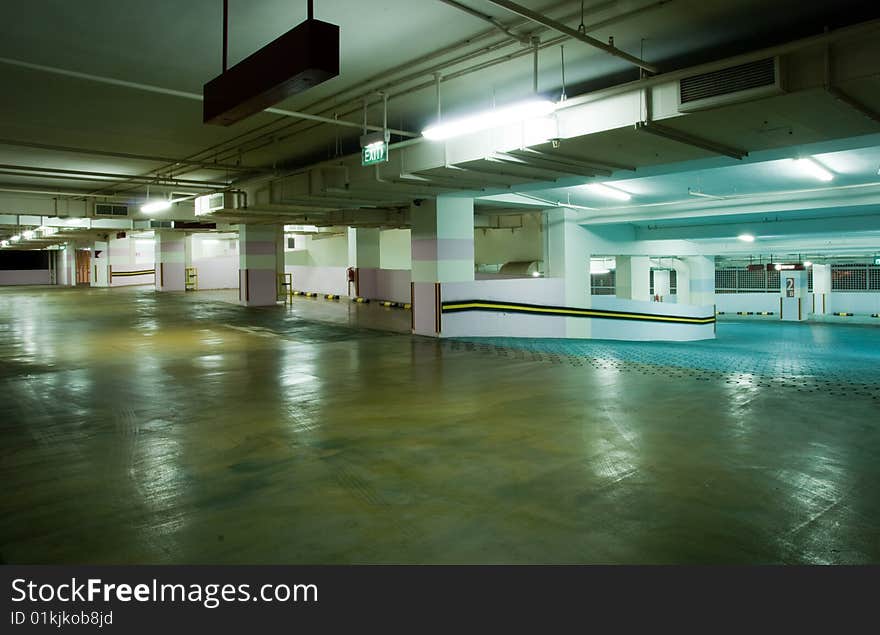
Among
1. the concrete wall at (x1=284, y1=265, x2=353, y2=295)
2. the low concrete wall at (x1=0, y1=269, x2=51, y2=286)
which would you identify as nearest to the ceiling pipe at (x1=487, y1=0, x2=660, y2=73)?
the concrete wall at (x1=284, y1=265, x2=353, y2=295)

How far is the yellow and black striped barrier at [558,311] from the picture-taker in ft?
48.4

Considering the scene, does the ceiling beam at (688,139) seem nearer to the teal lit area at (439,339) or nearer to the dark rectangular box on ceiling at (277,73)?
the teal lit area at (439,339)

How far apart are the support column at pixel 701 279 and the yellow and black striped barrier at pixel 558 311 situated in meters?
4.77

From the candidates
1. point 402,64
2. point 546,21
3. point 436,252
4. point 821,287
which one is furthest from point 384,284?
point 821,287

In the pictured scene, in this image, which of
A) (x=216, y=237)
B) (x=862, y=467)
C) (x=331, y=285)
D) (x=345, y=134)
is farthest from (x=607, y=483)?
(x=216, y=237)

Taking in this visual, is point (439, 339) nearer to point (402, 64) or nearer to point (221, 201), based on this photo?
point (402, 64)

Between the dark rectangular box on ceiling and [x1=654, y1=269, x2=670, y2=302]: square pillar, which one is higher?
the dark rectangular box on ceiling

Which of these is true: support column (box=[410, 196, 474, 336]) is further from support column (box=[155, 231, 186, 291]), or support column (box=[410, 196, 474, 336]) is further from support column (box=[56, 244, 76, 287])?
support column (box=[56, 244, 76, 287])

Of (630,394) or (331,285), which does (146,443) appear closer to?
(630,394)

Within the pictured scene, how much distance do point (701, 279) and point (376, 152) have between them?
24.6 m

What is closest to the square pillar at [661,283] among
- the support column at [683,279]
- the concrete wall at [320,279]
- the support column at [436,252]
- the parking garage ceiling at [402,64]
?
the support column at [683,279]

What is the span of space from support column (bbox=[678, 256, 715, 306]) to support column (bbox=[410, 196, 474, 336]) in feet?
63.0

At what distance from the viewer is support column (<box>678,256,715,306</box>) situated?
98.6ft

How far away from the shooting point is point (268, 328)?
625 inches
